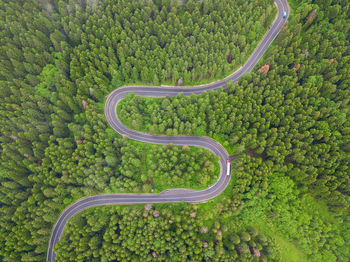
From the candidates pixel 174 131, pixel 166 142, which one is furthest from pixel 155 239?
pixel 174 131

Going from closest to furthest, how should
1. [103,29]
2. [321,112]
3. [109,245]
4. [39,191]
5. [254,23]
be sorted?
[109,245] < [39,191] < [321,112] < [103,29] < [254,23]

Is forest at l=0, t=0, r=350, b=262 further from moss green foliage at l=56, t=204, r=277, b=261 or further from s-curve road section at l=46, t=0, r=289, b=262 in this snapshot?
s-curve road section at l=46, t=0, r=289, b=262

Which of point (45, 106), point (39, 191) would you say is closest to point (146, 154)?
point (39, 191)

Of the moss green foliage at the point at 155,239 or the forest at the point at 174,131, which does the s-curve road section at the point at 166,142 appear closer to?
the forest at the point at 174,131

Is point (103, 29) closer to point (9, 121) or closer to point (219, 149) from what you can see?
point (9, 121)

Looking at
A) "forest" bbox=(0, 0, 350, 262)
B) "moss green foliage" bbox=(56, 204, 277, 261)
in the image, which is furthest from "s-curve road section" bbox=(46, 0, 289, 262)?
"moss green foliage" bbox=(56, 204, 277, 261)

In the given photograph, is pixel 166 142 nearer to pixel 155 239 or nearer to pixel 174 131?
pixel 174 131
